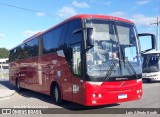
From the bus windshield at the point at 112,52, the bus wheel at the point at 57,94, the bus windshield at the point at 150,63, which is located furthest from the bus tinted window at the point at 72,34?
the bus windshield at the point at 150,63

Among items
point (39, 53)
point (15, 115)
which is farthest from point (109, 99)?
point (39, 53)

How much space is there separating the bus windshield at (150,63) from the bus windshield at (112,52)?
13196 mm

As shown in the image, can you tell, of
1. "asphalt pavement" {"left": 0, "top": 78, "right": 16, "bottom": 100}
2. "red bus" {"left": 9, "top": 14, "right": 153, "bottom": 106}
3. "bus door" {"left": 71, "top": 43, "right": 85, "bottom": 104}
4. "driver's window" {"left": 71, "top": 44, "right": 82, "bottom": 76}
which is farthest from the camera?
"asphalt pavement" {"left": 0, "top": 78, "right": 16, "bottom": 100}

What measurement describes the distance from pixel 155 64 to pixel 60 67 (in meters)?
13.9

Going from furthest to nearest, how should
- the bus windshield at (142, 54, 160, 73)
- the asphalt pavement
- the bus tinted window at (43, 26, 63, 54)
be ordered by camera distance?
the bus windshield at (142, 54, 160, 73) < the asphalt pavement < the bus tinted window at (43, 26, 63, 54)

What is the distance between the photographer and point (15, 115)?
9.59 m

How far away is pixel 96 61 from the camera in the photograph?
Result: 9.00 metres

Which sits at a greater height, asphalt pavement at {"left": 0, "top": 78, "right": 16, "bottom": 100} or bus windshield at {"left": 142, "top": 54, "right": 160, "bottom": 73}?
bus windshield at {"left": 142, "top": 54, "right": 160, "bottom": 73}

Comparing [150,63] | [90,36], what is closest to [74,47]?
[90,36]

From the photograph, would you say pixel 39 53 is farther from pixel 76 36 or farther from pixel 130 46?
pixel 130 46

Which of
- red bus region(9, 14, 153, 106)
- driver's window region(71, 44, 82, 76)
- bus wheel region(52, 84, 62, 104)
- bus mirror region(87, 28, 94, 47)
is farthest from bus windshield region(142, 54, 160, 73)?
bus mirror region(87, 28, 94, 47)

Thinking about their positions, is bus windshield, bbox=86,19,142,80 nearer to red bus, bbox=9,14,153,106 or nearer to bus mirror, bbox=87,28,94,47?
red bus, bbox=9,14,153,106

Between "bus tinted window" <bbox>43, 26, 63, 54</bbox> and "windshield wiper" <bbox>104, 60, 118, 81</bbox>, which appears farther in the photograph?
"bus tinted window" <bbox>43, 26, 63, 54</bbox>

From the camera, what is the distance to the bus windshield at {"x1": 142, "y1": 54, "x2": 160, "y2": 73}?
2268 centimetres
